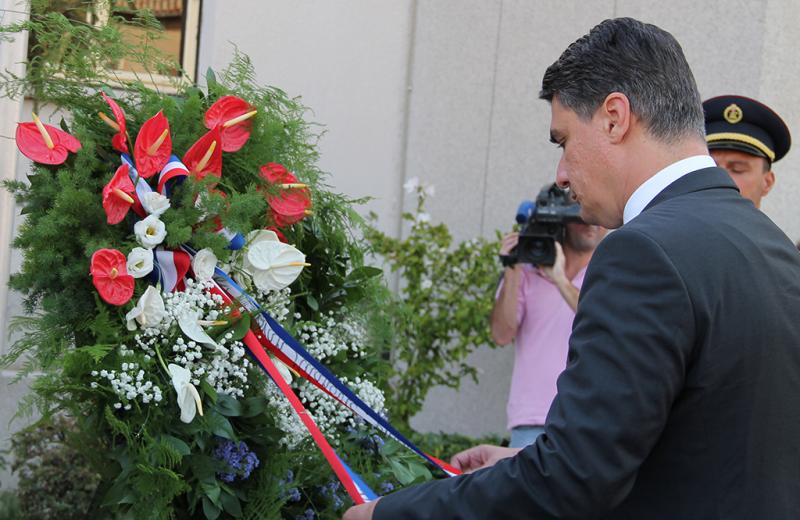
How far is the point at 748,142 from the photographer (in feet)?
12.5

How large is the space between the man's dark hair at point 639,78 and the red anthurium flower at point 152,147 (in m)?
0.98

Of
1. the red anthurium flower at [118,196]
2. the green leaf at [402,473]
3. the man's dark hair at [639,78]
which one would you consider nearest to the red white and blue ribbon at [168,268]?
the red anthurium flower at [118,196]

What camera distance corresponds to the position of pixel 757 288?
1.80 meters

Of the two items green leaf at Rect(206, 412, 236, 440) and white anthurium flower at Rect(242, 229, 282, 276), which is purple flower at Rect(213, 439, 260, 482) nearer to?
green leaf at Rect(206, 412, 236, 440)

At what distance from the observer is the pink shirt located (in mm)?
4625

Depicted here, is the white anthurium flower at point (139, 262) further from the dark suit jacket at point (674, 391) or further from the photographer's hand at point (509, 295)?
the photographer's hand at point (509, 295)

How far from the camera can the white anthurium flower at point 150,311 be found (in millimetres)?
2395

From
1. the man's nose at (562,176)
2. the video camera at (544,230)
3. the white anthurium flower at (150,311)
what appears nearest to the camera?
the man's nose at (562,176)

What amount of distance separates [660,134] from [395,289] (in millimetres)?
4249

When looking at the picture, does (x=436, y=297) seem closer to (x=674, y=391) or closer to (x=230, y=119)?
(x=230, y=119)

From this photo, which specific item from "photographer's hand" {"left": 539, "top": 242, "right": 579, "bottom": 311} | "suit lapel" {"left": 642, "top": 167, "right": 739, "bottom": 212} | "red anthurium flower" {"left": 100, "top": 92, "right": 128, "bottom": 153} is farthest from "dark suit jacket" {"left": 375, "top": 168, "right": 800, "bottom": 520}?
"photographer's hand" {"left": 539, "top": 242, "right": 579, "bottom": 311}

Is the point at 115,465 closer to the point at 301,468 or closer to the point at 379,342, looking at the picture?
the point at 301,468

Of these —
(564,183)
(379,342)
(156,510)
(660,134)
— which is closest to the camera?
(660,134)

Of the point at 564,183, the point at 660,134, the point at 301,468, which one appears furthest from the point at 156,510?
the point at 660,134
